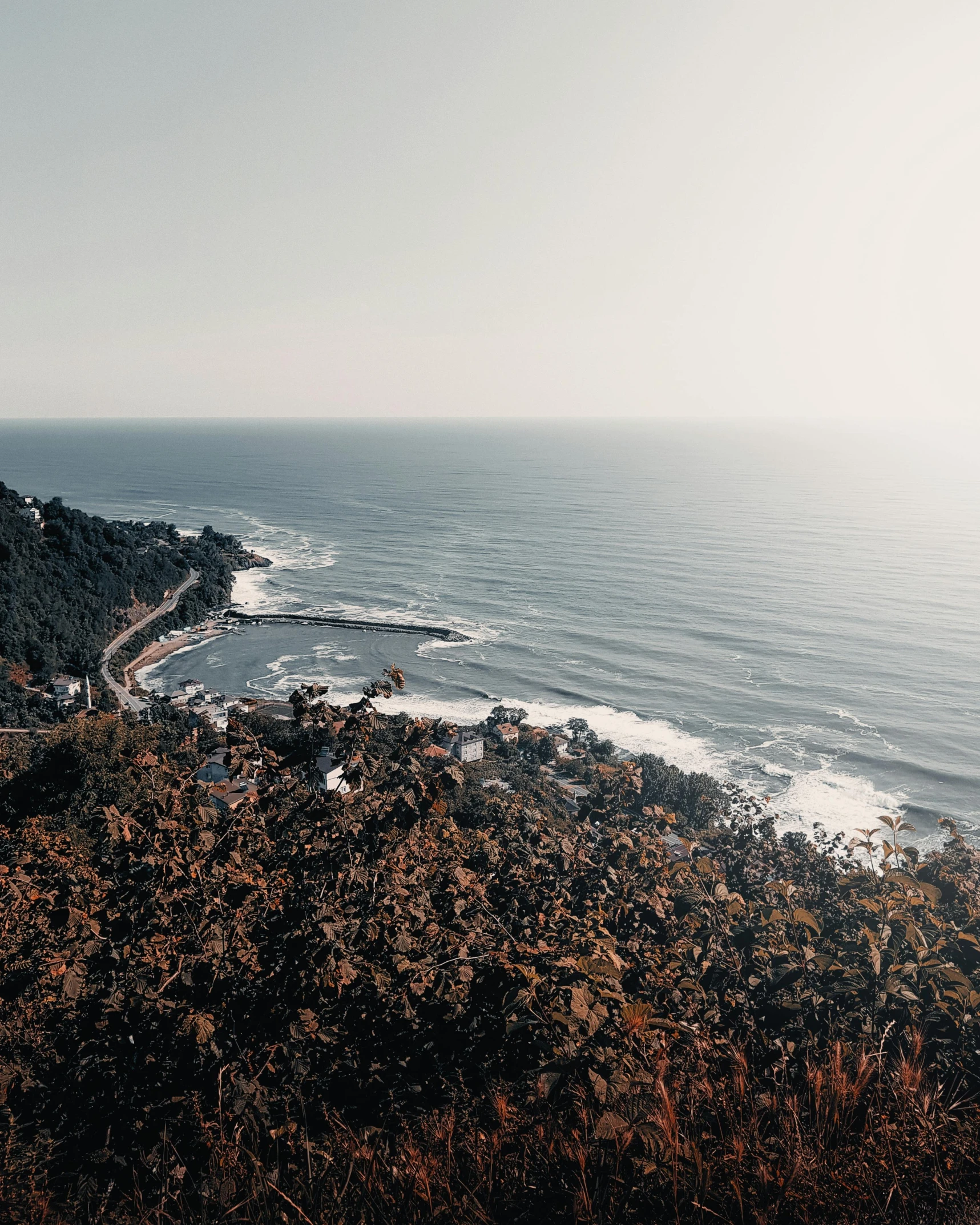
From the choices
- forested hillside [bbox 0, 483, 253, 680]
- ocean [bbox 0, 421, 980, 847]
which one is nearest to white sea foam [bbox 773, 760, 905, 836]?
ocean [bbox 0, 421, 980, 847]

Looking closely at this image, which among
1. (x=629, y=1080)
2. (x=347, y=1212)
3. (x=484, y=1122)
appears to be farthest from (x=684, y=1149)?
(x=347, y=1212)

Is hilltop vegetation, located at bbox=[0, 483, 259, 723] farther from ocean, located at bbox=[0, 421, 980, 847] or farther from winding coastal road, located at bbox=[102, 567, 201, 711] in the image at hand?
ocean, located at bbox=[0, 421, 980, 847]

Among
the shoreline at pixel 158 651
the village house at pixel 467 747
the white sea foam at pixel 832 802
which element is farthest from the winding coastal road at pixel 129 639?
the white sea foam at pixel 832 802

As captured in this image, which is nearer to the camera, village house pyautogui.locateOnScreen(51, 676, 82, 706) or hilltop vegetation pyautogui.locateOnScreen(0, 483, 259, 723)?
village house pyautogui.locateOnScreen(51, 676, 82, 706)

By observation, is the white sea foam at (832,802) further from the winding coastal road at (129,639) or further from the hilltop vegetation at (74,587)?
the hilltop vegetation at (74,587)

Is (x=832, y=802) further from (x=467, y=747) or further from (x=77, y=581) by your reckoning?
(x=77, y=581)

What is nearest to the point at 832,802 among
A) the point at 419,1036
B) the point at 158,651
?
the point at 419,1036
